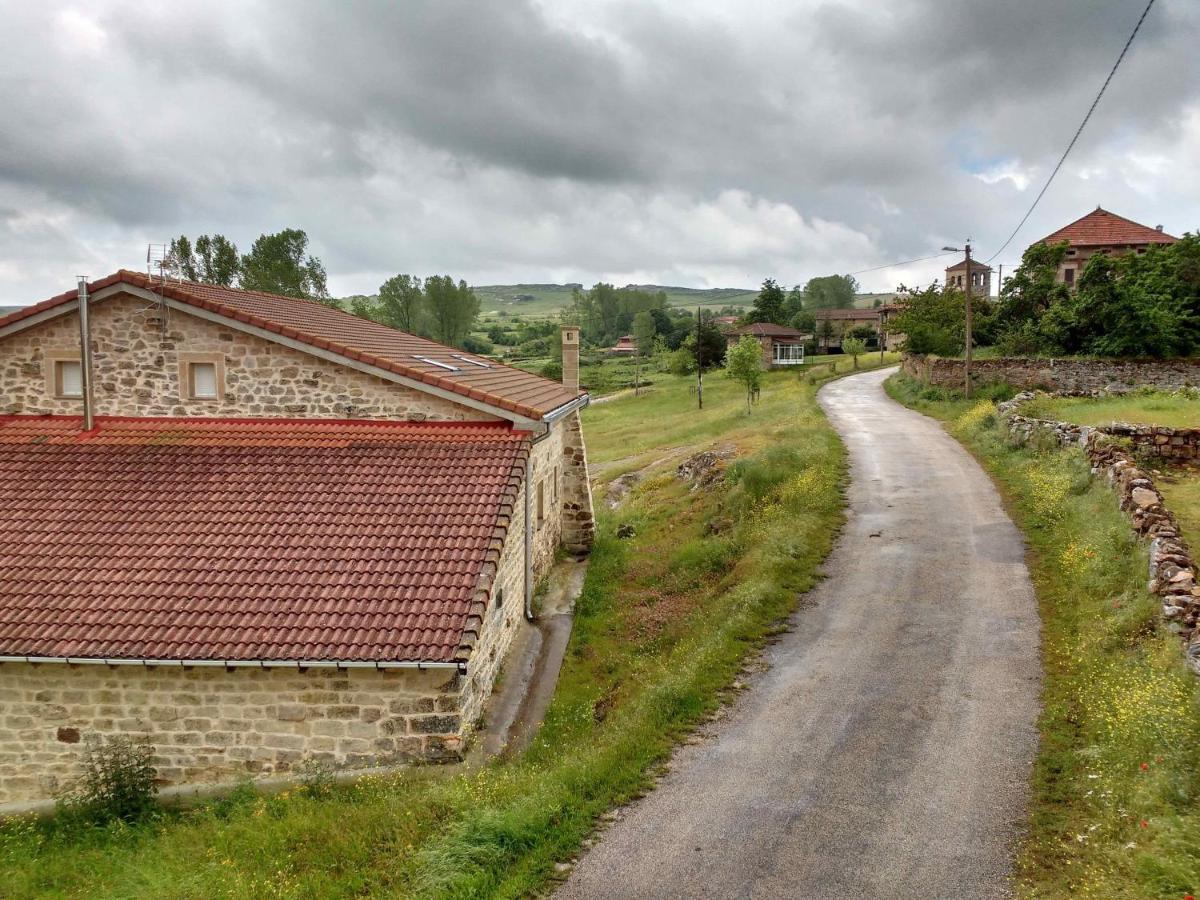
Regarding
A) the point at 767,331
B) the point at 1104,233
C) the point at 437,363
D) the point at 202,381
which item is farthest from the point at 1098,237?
the point at 202,381

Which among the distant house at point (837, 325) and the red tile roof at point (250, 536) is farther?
the distant house at point (837, 325)

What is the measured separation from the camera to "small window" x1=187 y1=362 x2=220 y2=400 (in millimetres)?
13992

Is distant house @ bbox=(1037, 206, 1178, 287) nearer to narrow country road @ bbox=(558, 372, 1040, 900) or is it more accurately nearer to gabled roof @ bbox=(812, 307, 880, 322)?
narrow country road @ bbox=(558, 372, 1040, 900)

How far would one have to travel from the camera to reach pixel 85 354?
13766 millimetres

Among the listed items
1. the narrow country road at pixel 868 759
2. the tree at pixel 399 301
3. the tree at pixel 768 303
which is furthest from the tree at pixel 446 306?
the narrow country road at pixel 868 759

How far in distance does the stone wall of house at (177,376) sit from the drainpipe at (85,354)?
5.2 inches

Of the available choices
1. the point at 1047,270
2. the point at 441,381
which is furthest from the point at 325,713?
the point at 1047,270

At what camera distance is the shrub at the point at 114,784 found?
29.7 feet

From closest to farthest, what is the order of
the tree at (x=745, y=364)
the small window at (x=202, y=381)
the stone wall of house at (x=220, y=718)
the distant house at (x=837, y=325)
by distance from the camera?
the stone wall of house at (x=220, y=718), the small window at (x=202, y=381), the tree at (x=745, y=364), the distant house at (x=837, y=325)

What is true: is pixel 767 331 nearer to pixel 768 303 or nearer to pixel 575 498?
pixel 768 303

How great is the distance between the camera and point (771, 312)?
8894cm

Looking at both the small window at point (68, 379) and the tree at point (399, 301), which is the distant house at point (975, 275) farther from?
the small window at point (68, 379)

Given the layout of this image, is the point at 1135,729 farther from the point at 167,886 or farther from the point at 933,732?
the point at 167,886

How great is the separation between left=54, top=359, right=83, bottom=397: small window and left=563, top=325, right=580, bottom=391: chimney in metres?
9.88
